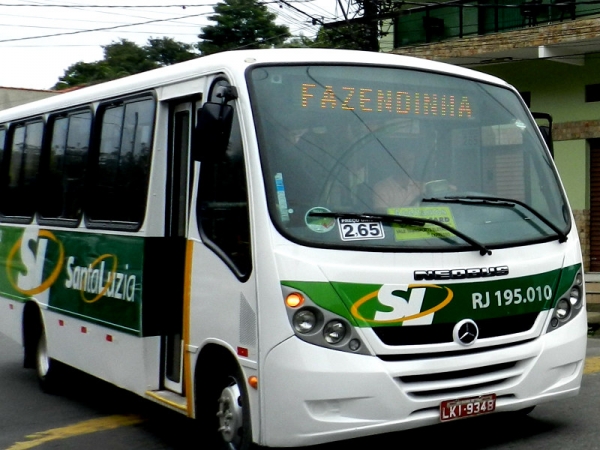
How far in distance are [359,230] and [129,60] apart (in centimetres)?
5704

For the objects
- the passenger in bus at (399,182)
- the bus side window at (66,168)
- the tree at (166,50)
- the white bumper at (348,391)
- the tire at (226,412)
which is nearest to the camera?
the white bumper at (348,391)

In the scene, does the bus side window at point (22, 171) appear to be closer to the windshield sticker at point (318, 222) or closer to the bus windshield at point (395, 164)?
the bus windshield at point (395, 164)

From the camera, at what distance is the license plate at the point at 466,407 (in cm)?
582

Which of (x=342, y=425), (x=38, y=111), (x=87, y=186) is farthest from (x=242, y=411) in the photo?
(x=38, y=111)

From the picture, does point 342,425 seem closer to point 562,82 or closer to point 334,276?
point 334,276

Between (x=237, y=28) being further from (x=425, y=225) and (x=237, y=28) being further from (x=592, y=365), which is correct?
(x=425, y=225)

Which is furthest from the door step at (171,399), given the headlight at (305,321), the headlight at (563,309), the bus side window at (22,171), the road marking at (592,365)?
the road marking at (592,365)

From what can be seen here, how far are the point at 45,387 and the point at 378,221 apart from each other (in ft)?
16.6

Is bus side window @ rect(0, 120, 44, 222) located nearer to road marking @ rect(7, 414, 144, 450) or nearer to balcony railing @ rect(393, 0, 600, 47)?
road marking @ rect(7, 414, 144, 450)

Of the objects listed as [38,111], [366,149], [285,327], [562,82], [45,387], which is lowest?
[45,387]

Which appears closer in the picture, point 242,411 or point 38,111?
point 242,411

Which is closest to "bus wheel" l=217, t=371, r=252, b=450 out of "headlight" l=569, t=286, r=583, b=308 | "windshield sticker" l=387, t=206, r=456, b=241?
"windshield sticker" l=387, t=206, r=456, b=241

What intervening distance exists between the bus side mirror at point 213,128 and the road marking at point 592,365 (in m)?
4.86

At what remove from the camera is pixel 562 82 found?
68.7ft
